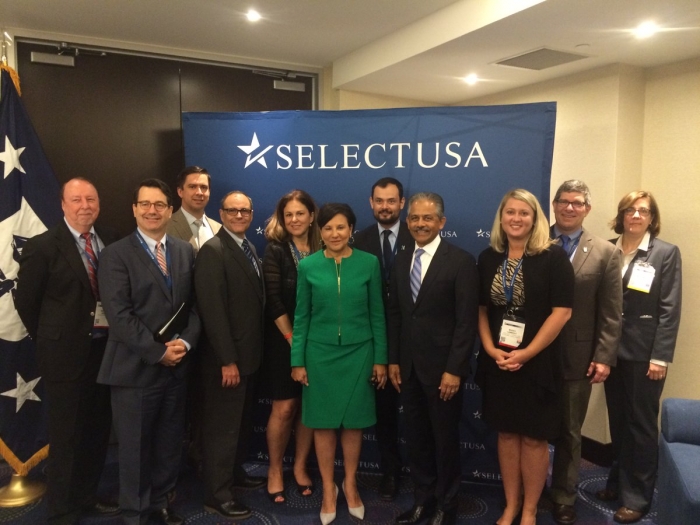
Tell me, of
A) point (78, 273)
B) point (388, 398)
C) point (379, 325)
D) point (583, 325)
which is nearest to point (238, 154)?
point (78, 273)

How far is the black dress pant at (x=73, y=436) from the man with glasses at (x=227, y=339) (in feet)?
1.74

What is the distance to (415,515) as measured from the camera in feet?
8.48

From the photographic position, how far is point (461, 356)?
2344 millimetres

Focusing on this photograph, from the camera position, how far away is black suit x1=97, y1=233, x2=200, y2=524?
2.35 meters

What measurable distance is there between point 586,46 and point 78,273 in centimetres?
310

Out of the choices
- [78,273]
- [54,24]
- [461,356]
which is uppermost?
[54,24]

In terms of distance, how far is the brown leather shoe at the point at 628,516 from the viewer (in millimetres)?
2678

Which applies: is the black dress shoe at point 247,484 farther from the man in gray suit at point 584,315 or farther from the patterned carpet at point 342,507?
the man in gray suit at point 584,315

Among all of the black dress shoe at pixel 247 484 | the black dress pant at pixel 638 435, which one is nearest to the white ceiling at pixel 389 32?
the black dress pant at pixel 638 435

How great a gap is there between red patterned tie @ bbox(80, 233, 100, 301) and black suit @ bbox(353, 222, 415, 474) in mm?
1333

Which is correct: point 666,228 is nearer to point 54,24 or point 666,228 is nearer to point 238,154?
point 238,154

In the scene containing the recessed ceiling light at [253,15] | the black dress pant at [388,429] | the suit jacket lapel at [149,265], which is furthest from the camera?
the recessed ceiling light at [253,15]

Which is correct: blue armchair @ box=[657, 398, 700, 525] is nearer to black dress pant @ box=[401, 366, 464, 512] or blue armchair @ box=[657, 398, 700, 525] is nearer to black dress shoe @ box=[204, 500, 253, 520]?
black dress pant @ box=[401, 366, 464, 512]

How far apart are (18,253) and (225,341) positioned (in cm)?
143
